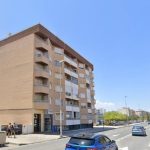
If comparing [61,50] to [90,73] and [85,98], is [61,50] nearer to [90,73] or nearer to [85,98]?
[85,98]

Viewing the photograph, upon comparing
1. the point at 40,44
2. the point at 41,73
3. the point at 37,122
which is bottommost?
the point at 37,122

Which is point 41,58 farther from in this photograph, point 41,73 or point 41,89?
point 41,89

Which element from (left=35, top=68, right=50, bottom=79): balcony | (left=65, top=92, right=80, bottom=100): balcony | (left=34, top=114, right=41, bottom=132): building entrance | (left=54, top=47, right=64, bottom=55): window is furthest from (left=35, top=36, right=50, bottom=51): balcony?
(left=65, top=92, right=80, bottom=100): balcony

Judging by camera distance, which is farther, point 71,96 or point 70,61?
point 70,61

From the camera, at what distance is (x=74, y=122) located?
61.0 meters

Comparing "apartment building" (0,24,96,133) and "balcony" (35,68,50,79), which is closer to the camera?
"apartment building" (0,24,96,133)

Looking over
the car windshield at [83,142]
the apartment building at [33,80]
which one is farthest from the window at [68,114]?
the car windshield at [83,142]

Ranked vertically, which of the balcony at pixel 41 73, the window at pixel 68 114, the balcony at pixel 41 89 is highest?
the balcony at pixel 41 73

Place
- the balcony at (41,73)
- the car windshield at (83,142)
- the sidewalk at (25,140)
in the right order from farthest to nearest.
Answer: the balcony at (41,73), the sidewalk at (25,140), the car windshield at (83,142)

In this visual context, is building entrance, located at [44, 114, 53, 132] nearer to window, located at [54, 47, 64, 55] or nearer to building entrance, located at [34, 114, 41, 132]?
building entrance, located at [34, 114, 41, 132]

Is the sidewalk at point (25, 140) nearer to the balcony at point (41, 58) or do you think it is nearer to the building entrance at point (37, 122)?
the building entrance at point (37, 122)

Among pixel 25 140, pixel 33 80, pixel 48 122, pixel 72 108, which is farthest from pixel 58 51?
pixel 25 140

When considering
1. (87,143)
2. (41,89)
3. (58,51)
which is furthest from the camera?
(58,51)

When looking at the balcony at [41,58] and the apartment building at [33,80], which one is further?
the balcony at [41,58]
